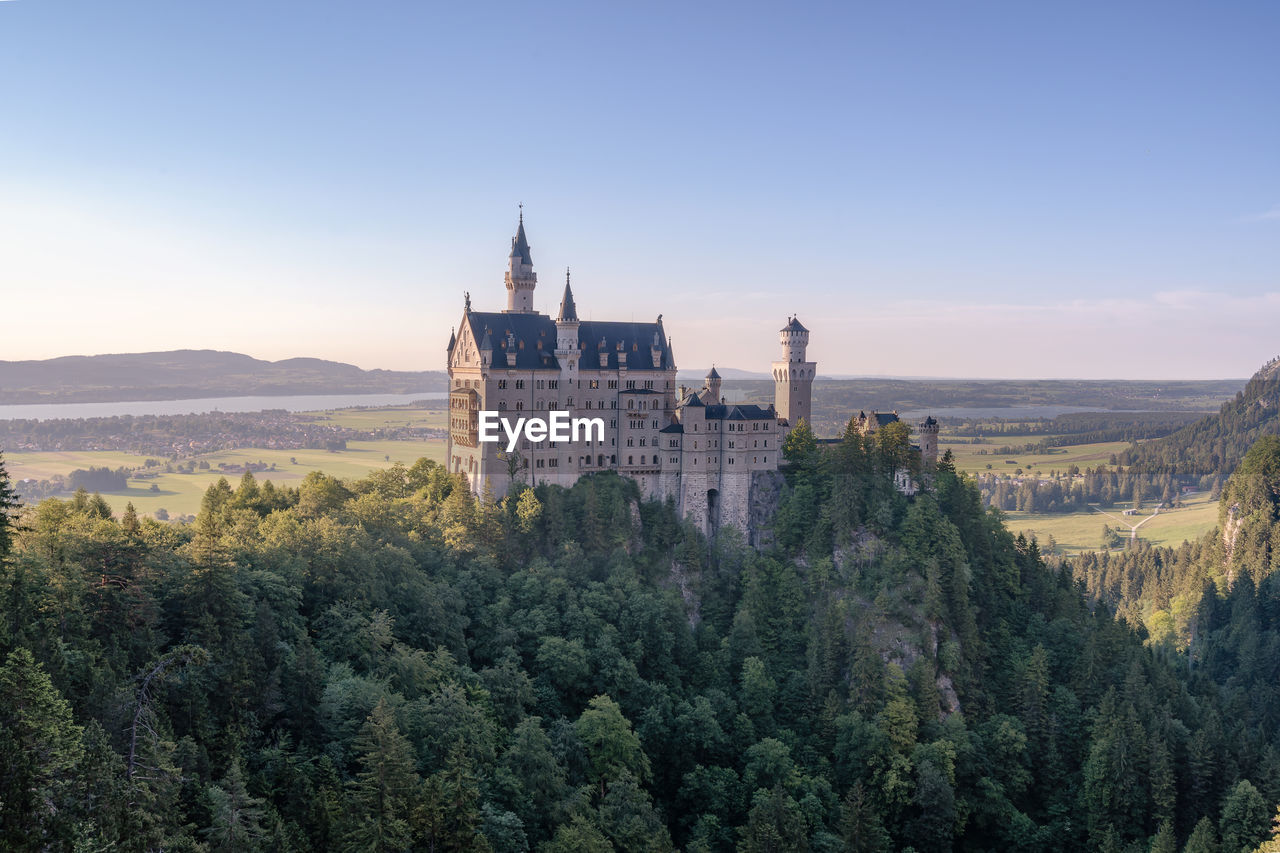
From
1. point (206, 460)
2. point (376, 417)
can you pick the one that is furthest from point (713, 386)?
point (376, 417)

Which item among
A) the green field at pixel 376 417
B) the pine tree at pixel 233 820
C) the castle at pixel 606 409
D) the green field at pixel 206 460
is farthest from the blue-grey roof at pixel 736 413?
the pine tree at pixel 233 820

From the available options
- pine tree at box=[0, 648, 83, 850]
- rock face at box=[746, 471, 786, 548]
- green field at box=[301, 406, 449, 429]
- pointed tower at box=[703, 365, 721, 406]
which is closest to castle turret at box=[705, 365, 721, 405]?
pointed tower at box=[703, 365, 721, 406]

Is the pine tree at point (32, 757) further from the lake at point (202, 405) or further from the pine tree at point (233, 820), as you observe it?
the lake at point (202, 405)

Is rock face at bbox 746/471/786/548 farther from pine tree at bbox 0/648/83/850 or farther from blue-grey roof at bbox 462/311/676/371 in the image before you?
pine tree at bbox 0/648/83/850

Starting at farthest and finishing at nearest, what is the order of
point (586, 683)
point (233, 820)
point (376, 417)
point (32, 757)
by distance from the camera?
point (376, 417) < point (586, 683) < point (233, 820) < point (32, 757)

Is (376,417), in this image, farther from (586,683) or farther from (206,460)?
(586,683)

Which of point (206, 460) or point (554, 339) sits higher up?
point (554, 339)

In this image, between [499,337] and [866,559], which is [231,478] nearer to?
[499,337]

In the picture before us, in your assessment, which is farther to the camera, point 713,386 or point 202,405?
point 202,405
